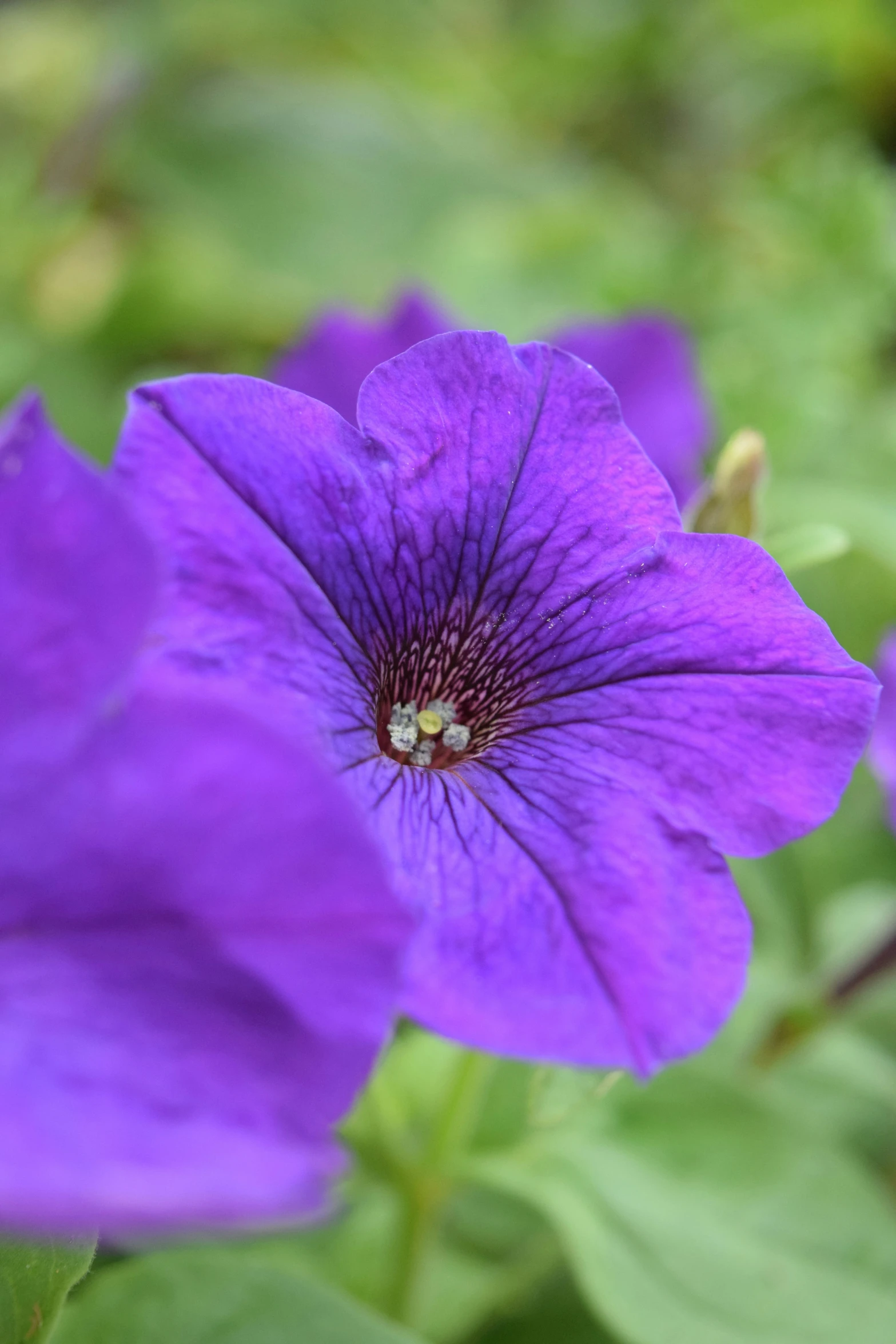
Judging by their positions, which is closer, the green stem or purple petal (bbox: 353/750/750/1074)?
purple petal (bbox: 353/750/750/1074)

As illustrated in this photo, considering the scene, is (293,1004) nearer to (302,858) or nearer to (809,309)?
(302,858)

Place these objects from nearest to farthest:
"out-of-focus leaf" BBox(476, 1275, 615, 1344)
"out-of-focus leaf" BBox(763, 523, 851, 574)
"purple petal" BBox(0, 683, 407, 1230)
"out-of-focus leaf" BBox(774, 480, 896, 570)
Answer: "purple petal" BBox(0, 683, 407, 1230) < "out-of-focus leaf" BBox(763, 523, 851, 574) < "out-of-focus leaf" BBox(476, 1275, 615, 1344) < "out-of-focus leaf" BBox(774, 480, 896, 570)

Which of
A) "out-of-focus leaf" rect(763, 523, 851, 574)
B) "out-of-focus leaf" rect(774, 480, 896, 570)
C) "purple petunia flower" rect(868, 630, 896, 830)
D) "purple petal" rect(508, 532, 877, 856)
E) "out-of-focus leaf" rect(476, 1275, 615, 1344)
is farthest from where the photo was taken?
"out-of-focus leaf" rect(774, 480, 896, 570)

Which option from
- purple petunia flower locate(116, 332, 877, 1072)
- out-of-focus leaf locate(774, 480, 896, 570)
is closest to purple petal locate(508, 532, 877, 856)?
purple petunia flower locate(116, 332, 877, 1072)

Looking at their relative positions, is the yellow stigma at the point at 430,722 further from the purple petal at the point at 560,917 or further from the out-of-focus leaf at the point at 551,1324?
the out-of-focus leaf at the point at 551,1324

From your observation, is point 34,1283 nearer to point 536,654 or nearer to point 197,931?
point 197,931

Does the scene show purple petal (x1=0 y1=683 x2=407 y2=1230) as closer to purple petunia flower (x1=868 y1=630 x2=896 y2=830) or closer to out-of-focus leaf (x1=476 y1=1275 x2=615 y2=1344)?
purple petunia flower (x1=868 y1=630 x2=896 y2=830)

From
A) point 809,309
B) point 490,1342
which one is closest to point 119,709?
point 490,1342

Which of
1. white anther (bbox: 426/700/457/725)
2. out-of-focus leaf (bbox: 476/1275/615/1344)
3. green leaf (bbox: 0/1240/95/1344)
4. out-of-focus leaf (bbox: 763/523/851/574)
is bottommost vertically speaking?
out-of-focus leaf (bbox: 476/1275/615/1344)
